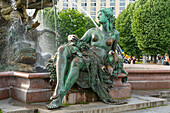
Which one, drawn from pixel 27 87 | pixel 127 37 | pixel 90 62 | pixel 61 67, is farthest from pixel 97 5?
pixel 61 67

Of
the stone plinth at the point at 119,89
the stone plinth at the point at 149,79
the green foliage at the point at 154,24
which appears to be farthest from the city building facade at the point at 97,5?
the stone plinth at the point at 119,89

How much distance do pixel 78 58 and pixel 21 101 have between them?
1.63 metres

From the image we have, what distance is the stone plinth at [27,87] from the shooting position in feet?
17.9

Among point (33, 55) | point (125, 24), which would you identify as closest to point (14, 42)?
point (33, 55)

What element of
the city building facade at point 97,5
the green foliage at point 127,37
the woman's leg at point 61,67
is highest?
the city building facade at point 97,5

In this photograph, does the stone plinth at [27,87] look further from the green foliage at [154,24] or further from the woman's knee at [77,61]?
the green foliage at [154,24]

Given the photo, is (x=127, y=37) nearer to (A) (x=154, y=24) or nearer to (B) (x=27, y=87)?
(A) (x=154, y=24)

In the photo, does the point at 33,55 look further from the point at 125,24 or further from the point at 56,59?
the point at 125,24

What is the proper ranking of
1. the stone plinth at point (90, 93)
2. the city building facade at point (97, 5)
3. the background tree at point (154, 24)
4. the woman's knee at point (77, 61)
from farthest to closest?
the city building facade at point (97, 5), the background tree at point (154, 24), the stone plinth at point (90, 93), the woman's knee at point (77, 61)

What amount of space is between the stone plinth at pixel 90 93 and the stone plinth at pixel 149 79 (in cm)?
165

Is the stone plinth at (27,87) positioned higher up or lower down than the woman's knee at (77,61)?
lower down

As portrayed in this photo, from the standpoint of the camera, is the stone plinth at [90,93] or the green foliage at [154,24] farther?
the green foliage at [154,24]

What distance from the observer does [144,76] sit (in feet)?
27.0

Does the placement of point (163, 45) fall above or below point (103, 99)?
above
